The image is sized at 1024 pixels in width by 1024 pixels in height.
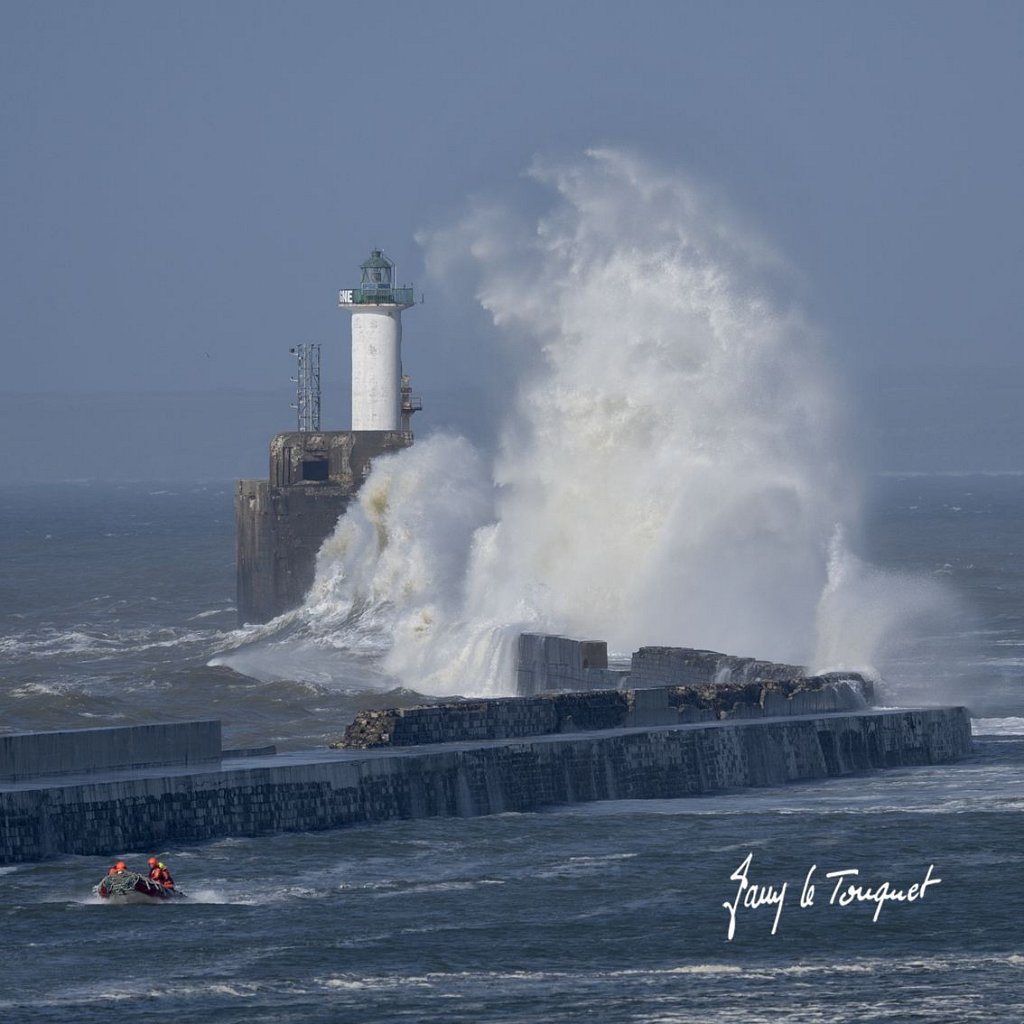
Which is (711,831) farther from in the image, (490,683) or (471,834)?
(490,683)

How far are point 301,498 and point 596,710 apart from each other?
84.0 ft

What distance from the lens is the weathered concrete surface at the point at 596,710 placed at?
27.5 meters

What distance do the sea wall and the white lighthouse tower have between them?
25546mm

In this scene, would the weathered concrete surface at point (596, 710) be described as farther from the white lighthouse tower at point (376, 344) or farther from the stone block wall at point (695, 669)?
the white lighthouse tower at point (376, 344)

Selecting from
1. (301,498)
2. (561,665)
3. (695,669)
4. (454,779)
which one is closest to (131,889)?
(454,779)

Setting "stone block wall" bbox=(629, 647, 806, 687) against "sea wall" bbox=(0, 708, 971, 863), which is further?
"stone block wall" bbox=(629, 647, 806, 687)

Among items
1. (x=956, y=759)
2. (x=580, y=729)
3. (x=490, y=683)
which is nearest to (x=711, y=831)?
(x=580, y=729)

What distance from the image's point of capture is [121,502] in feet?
596

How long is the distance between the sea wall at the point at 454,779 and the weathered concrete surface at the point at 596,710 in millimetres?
427

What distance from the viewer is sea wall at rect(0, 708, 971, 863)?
22859mm

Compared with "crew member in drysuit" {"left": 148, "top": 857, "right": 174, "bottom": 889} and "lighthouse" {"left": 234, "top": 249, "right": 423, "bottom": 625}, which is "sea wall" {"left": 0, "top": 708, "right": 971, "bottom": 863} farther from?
"lighthouse" {"left": 234, "top": 249, "right": 423, "bottom": 625}

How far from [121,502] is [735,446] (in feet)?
461

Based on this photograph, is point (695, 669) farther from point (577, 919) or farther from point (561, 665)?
point (577, 919)

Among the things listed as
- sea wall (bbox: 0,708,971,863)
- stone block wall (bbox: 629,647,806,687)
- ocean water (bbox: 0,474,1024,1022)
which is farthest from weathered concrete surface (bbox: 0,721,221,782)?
A: stone block wall (bbox: 629,647,806,687)
